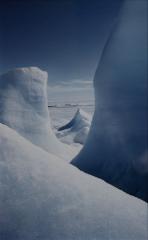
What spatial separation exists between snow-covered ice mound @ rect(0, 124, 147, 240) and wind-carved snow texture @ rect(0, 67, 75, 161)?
12.0 feet

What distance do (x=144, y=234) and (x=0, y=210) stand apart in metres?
1.12

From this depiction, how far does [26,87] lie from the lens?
661 cm

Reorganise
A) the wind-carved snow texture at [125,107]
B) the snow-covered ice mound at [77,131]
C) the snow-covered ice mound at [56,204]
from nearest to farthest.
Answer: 1. the snow-covered ice mound at [56,204]
2. the wind-carved snow texture at [125,107]
3. the snow-covered ice mound at [77,131]

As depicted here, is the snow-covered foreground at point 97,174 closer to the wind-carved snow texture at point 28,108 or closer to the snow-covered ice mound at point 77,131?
the wind-carved snow texture at point 28,108

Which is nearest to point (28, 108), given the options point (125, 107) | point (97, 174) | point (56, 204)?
point (97, 174)

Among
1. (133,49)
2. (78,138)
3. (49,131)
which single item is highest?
(133,49)

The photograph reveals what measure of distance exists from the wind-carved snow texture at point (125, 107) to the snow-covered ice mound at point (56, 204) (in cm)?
52

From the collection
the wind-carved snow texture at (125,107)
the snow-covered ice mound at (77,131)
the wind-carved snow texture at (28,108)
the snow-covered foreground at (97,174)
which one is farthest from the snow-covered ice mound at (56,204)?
the snow-covered ice mound at (77,131)

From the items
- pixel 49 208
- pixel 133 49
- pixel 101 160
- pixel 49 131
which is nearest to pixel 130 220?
pixel 49 208

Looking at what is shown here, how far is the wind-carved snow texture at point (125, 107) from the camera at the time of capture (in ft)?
9.00

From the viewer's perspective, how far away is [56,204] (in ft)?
6.83

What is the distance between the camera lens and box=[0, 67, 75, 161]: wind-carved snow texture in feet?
20.5

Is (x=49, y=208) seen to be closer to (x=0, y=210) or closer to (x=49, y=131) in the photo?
(x=0, y=210)

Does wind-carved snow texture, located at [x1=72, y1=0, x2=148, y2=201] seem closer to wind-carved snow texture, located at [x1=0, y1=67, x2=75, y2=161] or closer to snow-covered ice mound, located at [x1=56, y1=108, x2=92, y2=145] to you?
wind-carved snow texture, located at [x1=0, y1=67, x2=75, y2=161]
